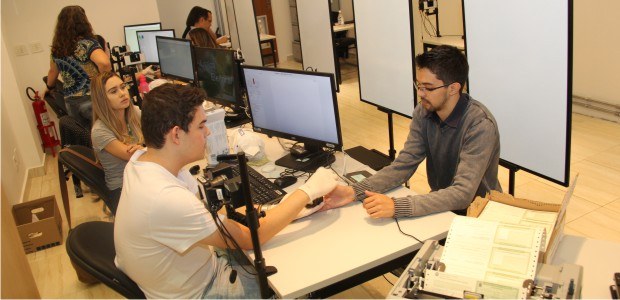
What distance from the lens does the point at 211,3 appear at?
7.89 m

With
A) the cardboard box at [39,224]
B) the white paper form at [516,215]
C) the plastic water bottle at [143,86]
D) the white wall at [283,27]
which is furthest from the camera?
the white wall at [283,27]

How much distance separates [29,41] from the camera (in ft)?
18.1

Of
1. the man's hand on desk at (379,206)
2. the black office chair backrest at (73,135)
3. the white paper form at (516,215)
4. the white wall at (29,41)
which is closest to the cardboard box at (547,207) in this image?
the white paper form at (516,215)

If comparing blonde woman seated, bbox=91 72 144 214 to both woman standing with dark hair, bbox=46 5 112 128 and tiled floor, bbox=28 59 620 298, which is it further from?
woman standing with dark hair, bbox=46 5 112 128

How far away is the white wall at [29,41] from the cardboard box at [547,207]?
3535mm

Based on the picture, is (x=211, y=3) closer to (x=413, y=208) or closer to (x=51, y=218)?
(x=51, y=218)

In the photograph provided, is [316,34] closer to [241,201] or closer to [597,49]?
[597,49]

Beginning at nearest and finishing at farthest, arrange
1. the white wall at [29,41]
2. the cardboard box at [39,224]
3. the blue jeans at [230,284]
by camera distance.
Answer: the blue jeans at [230,284] < the cardboard box at [39,224] < the white wall at [29,41]

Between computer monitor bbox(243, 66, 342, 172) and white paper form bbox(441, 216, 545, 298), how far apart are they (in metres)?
0.93

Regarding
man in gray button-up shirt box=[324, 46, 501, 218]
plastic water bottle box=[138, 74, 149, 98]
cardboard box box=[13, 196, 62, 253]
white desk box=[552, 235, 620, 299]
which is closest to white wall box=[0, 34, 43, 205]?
cardboard box box=[13, 196, 62, 253]

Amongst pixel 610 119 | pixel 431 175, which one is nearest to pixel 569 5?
pixel 431 175

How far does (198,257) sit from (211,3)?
272 inches

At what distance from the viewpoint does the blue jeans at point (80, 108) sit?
12.6 feet

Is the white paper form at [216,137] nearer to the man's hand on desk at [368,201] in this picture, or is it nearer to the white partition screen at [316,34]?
the man's hand on desk at [368,201]
